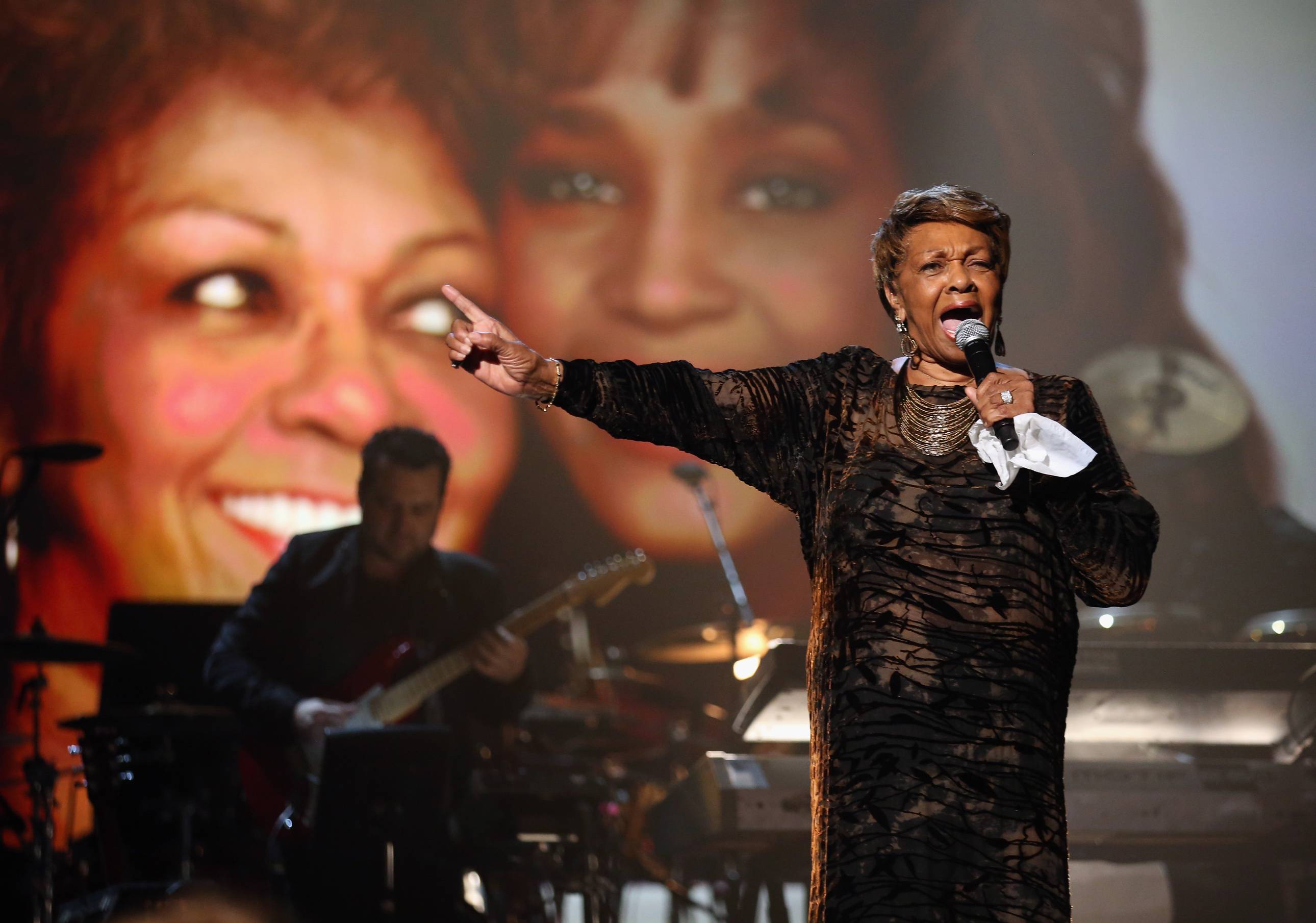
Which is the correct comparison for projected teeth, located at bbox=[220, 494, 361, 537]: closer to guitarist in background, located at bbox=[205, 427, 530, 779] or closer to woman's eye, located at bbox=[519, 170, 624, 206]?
guitarist in background, located at bbox=[205, 427, 530, 779]

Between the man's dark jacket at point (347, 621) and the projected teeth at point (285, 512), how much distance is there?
714mm

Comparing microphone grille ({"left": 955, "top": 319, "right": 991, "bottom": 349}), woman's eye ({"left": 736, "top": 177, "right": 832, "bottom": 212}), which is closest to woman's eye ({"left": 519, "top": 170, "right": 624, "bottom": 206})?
woman's eye ({"left": 736, "top": 177, "right": 832, "bottom": 212})

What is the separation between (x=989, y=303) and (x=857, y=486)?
0.30 metres

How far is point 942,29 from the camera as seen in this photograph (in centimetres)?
592

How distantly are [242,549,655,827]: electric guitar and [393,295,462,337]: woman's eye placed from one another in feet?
5.13

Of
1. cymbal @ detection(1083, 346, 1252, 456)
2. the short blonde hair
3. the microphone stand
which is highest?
cymbal @ detection(1083, 346, 1252, 456)

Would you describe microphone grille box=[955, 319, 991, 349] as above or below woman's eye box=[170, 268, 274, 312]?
below

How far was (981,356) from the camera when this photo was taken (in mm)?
1487

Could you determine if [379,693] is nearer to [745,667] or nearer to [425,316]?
[745,667]

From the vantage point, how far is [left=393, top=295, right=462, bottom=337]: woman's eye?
18.2 feet

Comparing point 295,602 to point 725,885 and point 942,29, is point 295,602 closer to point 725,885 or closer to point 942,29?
point 725,885

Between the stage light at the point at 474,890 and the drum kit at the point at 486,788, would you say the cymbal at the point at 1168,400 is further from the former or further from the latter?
the stage light at the point at 474,890

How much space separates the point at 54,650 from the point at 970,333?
3499 mm

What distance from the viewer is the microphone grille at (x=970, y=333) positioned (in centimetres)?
152
